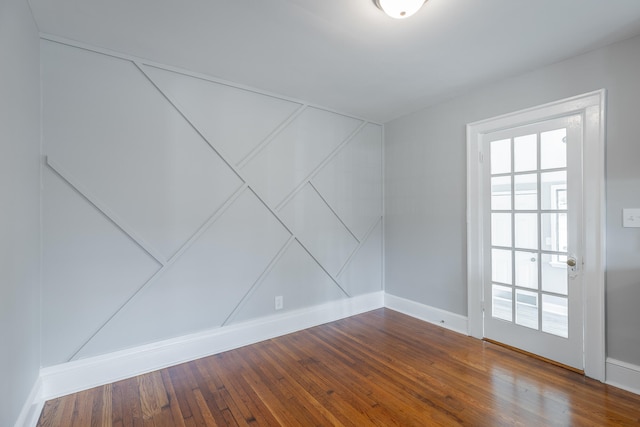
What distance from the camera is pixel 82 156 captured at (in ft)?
6.82

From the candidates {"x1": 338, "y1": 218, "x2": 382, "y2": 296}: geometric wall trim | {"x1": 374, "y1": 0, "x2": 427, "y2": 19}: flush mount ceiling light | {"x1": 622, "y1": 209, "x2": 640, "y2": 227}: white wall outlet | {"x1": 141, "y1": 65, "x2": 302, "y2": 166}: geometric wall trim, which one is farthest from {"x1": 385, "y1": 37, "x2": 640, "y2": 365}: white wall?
{"x1": 141, "y1": 65, "x2": 302, "y2": 166}: geometric wall trim

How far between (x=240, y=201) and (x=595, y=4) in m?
2.85

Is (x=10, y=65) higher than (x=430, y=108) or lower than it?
lower

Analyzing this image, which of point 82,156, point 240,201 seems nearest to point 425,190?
point 240,201

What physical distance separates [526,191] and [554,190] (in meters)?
0.20

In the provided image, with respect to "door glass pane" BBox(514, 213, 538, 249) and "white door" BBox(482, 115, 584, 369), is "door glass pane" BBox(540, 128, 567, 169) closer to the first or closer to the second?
"white door" BBox(482, 115, 584, 369)

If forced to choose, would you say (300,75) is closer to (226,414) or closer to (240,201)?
(240,201)

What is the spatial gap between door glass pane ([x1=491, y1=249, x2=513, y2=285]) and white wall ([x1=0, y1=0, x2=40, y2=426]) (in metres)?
3.51

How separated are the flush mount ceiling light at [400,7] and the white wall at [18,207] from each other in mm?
1892

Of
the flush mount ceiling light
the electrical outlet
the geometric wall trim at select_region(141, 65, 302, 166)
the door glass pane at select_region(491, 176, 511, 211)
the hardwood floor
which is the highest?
the flush mount ceiling light

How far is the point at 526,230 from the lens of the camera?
2562mm

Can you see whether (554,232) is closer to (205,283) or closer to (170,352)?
(205,283)

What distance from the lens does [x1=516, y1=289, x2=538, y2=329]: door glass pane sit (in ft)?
8.20

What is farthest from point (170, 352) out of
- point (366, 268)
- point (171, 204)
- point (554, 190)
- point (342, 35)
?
point (554, 190)
